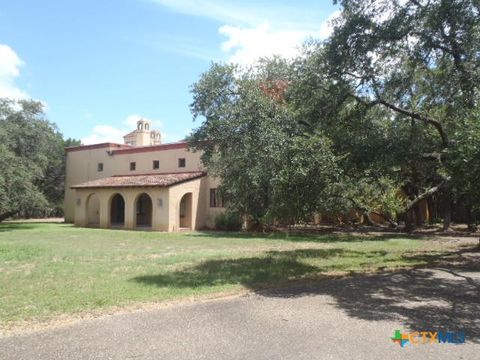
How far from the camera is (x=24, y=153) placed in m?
30.6

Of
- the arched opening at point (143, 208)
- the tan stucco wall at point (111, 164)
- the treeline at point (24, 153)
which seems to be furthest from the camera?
the arched opening at point (143, 208)

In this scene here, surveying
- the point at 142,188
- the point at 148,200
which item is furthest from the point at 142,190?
the point at 148,200

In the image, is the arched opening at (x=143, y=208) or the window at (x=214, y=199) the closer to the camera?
the window at (x=214, y=199)

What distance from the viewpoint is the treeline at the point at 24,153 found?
86.3 feet

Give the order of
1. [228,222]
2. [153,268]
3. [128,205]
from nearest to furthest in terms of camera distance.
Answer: [153,268]
[228,222]
[128,205]

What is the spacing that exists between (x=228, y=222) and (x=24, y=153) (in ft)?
48.3

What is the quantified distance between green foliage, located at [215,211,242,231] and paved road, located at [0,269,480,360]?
62.0ft

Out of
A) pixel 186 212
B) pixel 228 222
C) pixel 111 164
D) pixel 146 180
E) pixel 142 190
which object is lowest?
pixel 228 222

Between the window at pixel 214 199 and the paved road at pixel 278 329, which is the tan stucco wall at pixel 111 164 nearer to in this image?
the window at pixel 214 199

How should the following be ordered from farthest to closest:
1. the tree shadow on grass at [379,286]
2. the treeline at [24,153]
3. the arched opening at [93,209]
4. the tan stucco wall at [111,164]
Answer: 1. the arched opening at [93,209]
2. the tan stucco wall at [111,164]
3. the treeline at [24,153]
4. the tree shadow on grass at [379,286]

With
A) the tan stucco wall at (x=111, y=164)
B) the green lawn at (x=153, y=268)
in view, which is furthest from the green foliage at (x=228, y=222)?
the green lawn at (x=153, y=268)

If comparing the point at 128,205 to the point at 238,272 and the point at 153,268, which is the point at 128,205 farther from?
the point at 238,272

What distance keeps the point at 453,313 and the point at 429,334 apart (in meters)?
1.51

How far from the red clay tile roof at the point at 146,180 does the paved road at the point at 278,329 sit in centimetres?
2012
